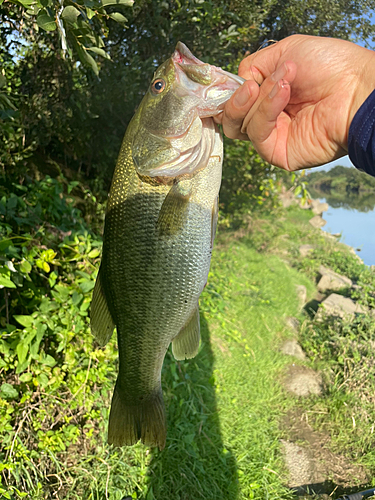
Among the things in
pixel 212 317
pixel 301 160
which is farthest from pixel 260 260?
pixel 301 160

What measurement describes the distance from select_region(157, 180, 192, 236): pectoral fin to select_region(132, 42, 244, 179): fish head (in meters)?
0.07

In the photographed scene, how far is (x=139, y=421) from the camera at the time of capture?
154cm

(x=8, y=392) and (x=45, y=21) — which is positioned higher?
(x=45, y=21)

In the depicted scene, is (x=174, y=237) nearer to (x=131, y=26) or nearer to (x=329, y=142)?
(x=329, y=142)

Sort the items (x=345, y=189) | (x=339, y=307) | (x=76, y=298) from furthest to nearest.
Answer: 1. (x=345, y=189)
2. (x=339, y=307)
3. (x=76, y=298)

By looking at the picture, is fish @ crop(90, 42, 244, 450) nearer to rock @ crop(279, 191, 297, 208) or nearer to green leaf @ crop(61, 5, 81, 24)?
green leaf @ crop(61, 5, 81, 24)

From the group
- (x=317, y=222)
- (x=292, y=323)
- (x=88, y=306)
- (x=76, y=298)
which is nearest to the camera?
(x=76, y=298)

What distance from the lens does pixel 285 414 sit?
4.15 m

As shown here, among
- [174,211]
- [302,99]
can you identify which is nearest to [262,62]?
[302,99]

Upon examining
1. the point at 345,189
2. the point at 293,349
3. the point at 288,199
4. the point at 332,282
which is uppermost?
the point at 293,349

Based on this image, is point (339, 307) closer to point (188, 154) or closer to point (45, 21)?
point (188, 154)

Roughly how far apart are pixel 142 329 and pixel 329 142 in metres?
1.14

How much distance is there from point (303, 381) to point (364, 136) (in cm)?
403

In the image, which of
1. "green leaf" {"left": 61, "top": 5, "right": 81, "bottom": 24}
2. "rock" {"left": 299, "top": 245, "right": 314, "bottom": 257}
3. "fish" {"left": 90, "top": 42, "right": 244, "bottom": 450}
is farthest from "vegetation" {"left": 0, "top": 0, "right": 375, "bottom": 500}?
"rock" {"left": 299, "top": 245, "right": 314, "bottom": 257}
